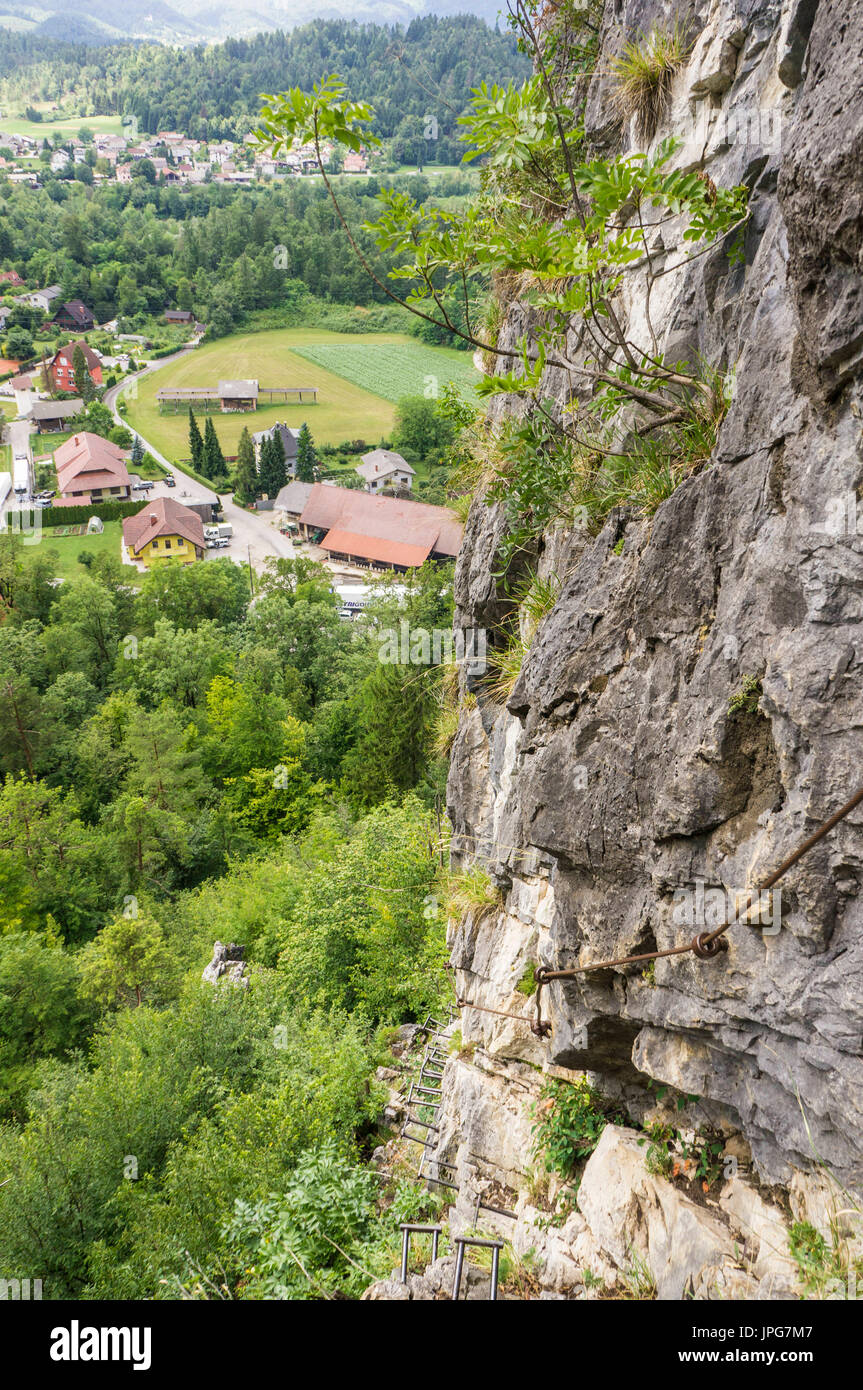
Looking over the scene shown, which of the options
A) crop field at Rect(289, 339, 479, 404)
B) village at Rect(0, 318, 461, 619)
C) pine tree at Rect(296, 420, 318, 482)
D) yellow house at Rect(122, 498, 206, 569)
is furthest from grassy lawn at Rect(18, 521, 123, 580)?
crop field at Rect(289, 339, 479, 404)

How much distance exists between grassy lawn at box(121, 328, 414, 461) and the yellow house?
19.7 metres

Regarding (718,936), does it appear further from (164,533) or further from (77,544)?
(77,544)

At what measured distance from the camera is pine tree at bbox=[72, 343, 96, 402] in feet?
300

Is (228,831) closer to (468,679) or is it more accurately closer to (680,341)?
(468,679)

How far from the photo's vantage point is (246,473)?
72.4 meters

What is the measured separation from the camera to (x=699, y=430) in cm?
482

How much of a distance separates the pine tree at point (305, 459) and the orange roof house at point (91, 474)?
50.5 ft

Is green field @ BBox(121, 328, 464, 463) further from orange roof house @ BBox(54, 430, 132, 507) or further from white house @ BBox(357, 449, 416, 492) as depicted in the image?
white house @ BBox(357, 449, 416, 492)

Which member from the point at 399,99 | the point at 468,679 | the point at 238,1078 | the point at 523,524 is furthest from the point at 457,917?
the point at 399,99

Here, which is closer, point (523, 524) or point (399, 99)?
point (523, 524)

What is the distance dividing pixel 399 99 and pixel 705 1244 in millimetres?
183370

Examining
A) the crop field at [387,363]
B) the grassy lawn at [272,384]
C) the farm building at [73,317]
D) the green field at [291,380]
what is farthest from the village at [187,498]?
the farm building at [73,317]

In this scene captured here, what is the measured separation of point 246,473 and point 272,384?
24890 millimetres
